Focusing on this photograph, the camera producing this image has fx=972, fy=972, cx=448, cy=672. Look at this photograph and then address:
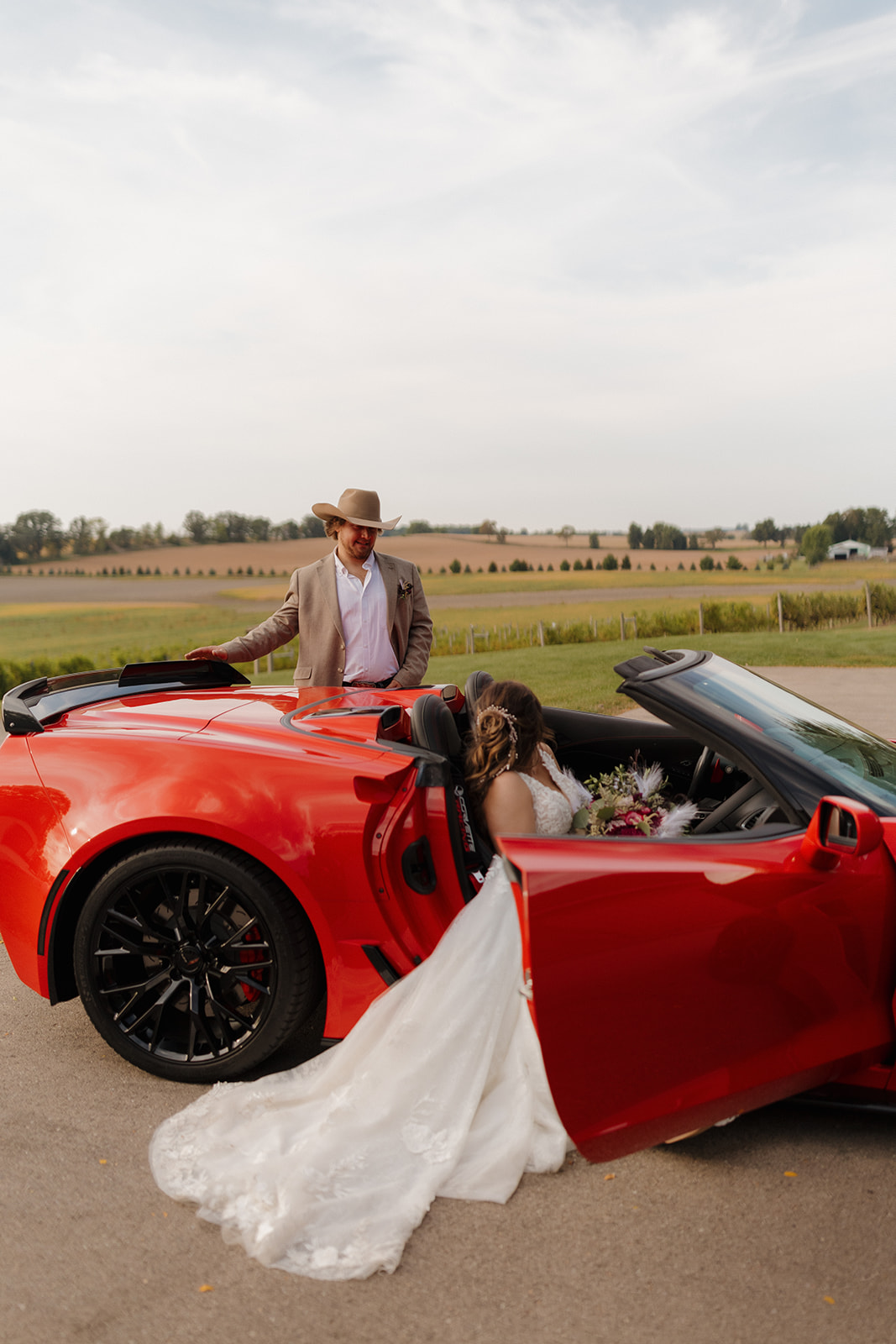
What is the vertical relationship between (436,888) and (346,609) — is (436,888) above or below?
below

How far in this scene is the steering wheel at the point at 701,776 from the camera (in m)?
3.56

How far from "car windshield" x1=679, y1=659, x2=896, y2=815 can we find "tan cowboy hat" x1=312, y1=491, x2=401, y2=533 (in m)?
2.24

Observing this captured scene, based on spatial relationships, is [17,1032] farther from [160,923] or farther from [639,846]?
[639,846]

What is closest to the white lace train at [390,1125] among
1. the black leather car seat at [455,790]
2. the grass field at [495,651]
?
the black leather car seat at [455,790]

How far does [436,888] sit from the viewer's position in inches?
115

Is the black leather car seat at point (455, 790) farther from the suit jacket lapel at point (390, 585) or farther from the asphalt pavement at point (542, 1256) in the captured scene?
the suit jacket lapel at point (390, 585)

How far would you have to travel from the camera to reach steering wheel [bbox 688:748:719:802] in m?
3.56

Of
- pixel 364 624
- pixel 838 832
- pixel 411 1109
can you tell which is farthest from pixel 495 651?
pixel 838 832

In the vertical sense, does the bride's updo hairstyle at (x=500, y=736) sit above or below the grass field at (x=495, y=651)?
above

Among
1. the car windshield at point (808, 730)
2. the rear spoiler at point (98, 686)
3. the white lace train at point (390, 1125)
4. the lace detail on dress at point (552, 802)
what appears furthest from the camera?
the rear spoiler at point (98, 686)

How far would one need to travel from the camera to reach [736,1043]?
2.26 m

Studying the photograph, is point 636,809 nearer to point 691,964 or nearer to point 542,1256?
point 691,964

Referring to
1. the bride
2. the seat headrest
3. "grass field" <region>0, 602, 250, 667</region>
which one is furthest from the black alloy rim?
"grass field" <region>0, 602, 250, 667</region>

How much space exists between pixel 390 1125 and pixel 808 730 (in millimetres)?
1681
